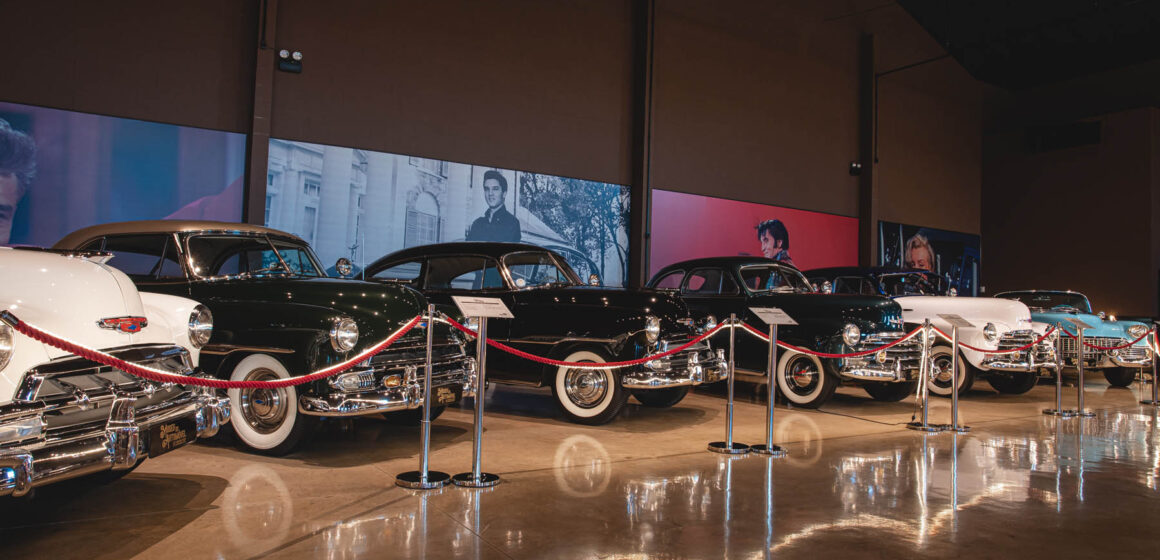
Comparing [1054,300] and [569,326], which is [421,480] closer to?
[569,326]

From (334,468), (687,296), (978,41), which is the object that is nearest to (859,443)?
(687,296)

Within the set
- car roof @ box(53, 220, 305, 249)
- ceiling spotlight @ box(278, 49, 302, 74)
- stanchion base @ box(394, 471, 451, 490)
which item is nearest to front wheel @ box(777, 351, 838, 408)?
stanchion base @ box(394, 471, 451, 490)

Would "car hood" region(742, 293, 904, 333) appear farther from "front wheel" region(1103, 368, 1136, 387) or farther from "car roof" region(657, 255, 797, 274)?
"front wheel" region(1103, 368, 1136, 387)

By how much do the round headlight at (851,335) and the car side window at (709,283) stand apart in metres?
1.36

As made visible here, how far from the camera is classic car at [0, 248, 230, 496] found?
302 centimetres

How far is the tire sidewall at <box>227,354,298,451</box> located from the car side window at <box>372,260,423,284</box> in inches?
94.9

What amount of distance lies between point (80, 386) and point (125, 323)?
0.44m

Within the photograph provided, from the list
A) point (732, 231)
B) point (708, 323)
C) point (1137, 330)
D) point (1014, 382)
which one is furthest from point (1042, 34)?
point (708, 323)

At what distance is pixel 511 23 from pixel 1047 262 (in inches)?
695

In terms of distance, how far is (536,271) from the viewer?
759 centimetres

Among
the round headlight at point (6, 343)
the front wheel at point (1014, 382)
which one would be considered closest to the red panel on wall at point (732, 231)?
the front wheel at point (1014, 382)

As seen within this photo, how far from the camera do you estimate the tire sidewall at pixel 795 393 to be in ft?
27.1

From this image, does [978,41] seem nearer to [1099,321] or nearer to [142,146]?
[1099,321]

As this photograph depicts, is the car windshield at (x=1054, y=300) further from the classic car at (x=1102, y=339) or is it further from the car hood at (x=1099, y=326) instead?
the car hood at (x=1099, y=326)
